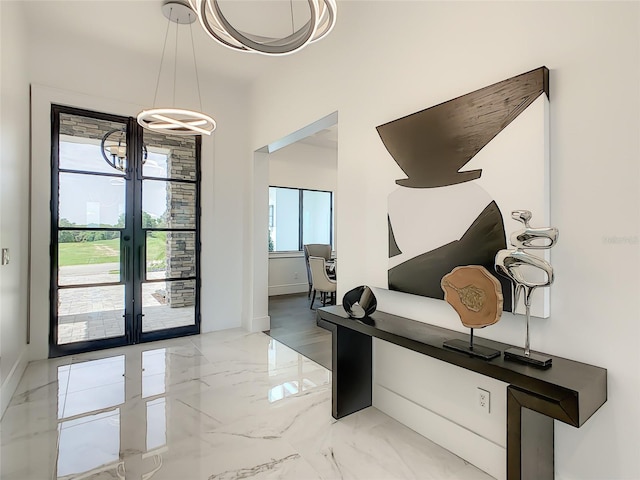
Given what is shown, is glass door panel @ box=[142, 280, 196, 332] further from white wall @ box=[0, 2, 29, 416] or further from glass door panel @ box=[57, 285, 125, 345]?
white wall @ box=[0, 2, 29, 416]

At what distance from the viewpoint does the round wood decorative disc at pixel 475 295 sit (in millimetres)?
1737

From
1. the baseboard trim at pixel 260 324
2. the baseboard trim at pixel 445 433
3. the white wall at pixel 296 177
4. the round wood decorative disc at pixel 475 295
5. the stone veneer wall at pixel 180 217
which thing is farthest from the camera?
the white wall at pixel 296 177

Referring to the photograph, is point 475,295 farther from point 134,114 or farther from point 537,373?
point 134,114

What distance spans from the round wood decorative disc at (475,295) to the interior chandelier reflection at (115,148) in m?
3.94

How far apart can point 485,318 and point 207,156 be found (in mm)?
4013

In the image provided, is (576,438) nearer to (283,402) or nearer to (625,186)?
(625,186)

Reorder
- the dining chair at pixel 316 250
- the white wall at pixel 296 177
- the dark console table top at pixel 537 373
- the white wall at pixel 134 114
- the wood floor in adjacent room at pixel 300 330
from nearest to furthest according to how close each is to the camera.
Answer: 1. the dark console table top at pixel 537 373
2. the white wall at pixel 134 114
3. the wood floor in adjacent room at pixel 300 330
4. the dining chair at pixel 316 250
5. the white wall at pixel 296 177

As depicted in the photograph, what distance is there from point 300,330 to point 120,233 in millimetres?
2597

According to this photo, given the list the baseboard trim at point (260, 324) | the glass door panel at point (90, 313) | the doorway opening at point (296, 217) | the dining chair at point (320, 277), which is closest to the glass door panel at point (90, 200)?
the glass door panel at point (90, 313)

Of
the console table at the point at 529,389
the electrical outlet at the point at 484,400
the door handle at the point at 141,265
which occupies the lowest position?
the electrical outlet at the point at 484,400

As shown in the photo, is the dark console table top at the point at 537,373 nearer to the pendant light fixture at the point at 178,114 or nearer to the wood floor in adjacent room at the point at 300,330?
the wood floor in adjacent room at the point at 300,330

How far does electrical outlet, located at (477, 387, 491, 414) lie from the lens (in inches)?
79.9

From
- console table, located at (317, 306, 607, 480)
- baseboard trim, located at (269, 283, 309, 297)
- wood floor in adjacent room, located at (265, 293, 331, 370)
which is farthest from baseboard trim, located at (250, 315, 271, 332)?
console table, located at (317, 306, 607, 480)

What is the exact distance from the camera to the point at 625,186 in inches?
59.1
